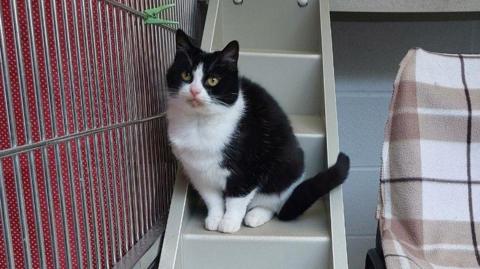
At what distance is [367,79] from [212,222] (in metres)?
1.01

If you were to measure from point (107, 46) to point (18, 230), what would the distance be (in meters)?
0.41

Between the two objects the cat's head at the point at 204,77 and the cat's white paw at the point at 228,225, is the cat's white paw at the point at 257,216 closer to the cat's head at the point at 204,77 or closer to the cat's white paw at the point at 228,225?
the cat's white paw at the point at 228,225

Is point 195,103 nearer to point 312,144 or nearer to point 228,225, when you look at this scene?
point 228,225

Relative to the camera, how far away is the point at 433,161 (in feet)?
3.59

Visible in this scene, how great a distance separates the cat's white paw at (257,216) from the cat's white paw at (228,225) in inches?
1.8

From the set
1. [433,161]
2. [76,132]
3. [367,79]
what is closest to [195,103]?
[76,132]

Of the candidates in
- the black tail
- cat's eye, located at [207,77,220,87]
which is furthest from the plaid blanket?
cat's eye, located at [207,77,220,87]

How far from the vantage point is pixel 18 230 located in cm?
53

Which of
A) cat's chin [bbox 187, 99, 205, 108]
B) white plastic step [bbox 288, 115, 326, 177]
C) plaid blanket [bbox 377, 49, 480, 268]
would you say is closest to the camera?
cat's chin [bbox 187, 99, 205, 108]

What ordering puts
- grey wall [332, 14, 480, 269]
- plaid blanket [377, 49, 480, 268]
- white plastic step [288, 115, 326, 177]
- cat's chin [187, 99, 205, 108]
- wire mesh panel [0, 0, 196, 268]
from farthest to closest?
1. grey wall [332, 14, 480, 269]
2. white plastic step [288, 115, 326, 177]
3. plaid blanket [377, 49, 480, 268]
4. cat's chin [187, 99, 205, 108]
5. wire mesh panel [0, 0, 196, 268]

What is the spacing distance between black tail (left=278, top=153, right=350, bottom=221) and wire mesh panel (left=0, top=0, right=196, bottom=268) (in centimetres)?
36

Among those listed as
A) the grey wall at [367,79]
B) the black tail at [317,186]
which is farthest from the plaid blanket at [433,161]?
the grey wall at [367,79]

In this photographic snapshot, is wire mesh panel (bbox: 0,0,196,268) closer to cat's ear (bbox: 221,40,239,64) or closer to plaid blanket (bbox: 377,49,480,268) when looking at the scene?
cat's ear (bbox: 221,40,239,64)

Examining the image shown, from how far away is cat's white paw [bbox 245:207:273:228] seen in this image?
1.07m
